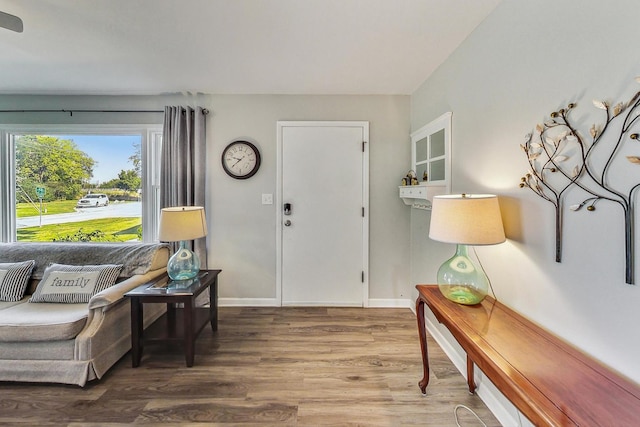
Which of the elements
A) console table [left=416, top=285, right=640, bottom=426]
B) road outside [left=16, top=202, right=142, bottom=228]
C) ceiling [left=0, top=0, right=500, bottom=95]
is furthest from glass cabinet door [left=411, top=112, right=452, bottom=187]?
road outside [left=16, top=202, right=142, bottom=228]

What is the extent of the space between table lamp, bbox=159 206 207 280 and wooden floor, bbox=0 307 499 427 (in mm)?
609

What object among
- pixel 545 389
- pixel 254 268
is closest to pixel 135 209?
pixel 254 268

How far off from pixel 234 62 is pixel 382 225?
2.05m

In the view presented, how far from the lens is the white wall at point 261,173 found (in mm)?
3000

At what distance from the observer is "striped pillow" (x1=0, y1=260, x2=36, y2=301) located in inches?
87.5

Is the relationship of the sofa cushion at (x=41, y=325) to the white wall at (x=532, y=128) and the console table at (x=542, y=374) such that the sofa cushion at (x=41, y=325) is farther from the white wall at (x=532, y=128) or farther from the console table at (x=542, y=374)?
the white wall at (x=532, y=128)

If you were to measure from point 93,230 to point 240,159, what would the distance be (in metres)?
1.77

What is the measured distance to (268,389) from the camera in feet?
5.96

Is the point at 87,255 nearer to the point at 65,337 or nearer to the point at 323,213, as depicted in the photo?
the point at 65,337

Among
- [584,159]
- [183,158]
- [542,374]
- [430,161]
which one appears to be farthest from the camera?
[183,158]

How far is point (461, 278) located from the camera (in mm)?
1554

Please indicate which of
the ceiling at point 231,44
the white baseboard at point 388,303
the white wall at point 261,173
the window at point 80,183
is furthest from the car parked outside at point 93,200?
the white baseboard at point 388,303

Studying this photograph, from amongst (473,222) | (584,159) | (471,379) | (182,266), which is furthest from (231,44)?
(471,379)

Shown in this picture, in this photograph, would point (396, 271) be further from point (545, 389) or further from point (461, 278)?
point (545, 389)
